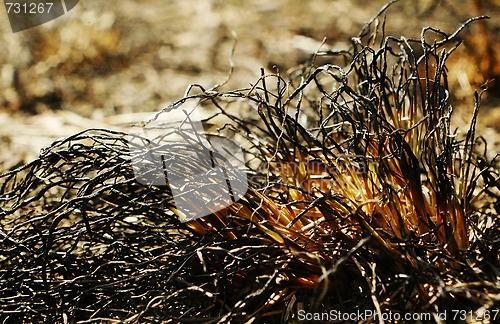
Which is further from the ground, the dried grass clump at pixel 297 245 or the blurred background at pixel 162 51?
the blurred background at pixel 162 51

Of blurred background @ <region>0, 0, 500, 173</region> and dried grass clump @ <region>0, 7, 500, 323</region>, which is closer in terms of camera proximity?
dried grass clump @ <region>0, 7, 500, 323</region>

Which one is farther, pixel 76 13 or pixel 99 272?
pixel 76 13

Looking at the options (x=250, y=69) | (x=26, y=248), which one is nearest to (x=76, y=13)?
(x=250, y=69)

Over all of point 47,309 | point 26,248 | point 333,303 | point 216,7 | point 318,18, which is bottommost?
point 333,303

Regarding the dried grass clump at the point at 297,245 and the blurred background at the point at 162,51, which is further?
the blurred background at the point at 162,51

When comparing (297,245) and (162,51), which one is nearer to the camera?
(297,245)

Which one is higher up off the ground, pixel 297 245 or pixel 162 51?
pixel 162 51

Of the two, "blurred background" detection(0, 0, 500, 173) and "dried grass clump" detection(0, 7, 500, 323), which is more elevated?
"blurred background" detection(0, 0, 500, 173)

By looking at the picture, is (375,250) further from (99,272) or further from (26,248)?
(26,248)
